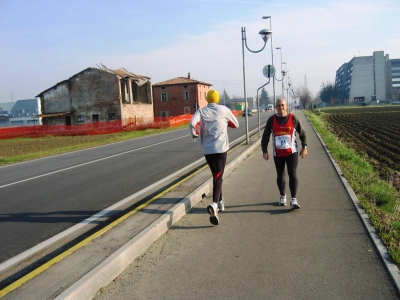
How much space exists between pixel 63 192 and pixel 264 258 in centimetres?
576

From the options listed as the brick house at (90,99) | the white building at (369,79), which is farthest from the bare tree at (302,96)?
the brick house at (90,99)

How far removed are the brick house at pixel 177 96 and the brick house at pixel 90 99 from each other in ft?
53.4

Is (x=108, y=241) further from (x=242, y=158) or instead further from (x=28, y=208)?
(x=242, y=158)

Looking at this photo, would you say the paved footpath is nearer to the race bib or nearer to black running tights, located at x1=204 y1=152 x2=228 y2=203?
black running tights, located at x1=204 y1=152 x2=228 y2=203

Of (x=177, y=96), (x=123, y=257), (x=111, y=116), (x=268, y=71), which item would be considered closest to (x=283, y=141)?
(x=123, y=257)

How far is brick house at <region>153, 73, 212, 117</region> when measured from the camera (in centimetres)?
7012

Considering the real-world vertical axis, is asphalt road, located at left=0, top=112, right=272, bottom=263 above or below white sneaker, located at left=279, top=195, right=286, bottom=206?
below

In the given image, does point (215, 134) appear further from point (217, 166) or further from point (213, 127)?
point (217, 166)

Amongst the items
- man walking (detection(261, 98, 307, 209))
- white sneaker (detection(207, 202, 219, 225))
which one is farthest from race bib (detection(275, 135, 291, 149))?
white sneaker (detection(207, 202, 219, 225))

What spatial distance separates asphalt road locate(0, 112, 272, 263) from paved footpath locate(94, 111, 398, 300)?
190 cm

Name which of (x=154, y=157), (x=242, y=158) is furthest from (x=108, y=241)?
(x=154, y=157)

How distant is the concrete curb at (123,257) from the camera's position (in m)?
3.68

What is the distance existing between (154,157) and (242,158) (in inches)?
142

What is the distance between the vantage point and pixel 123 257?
4461mm
